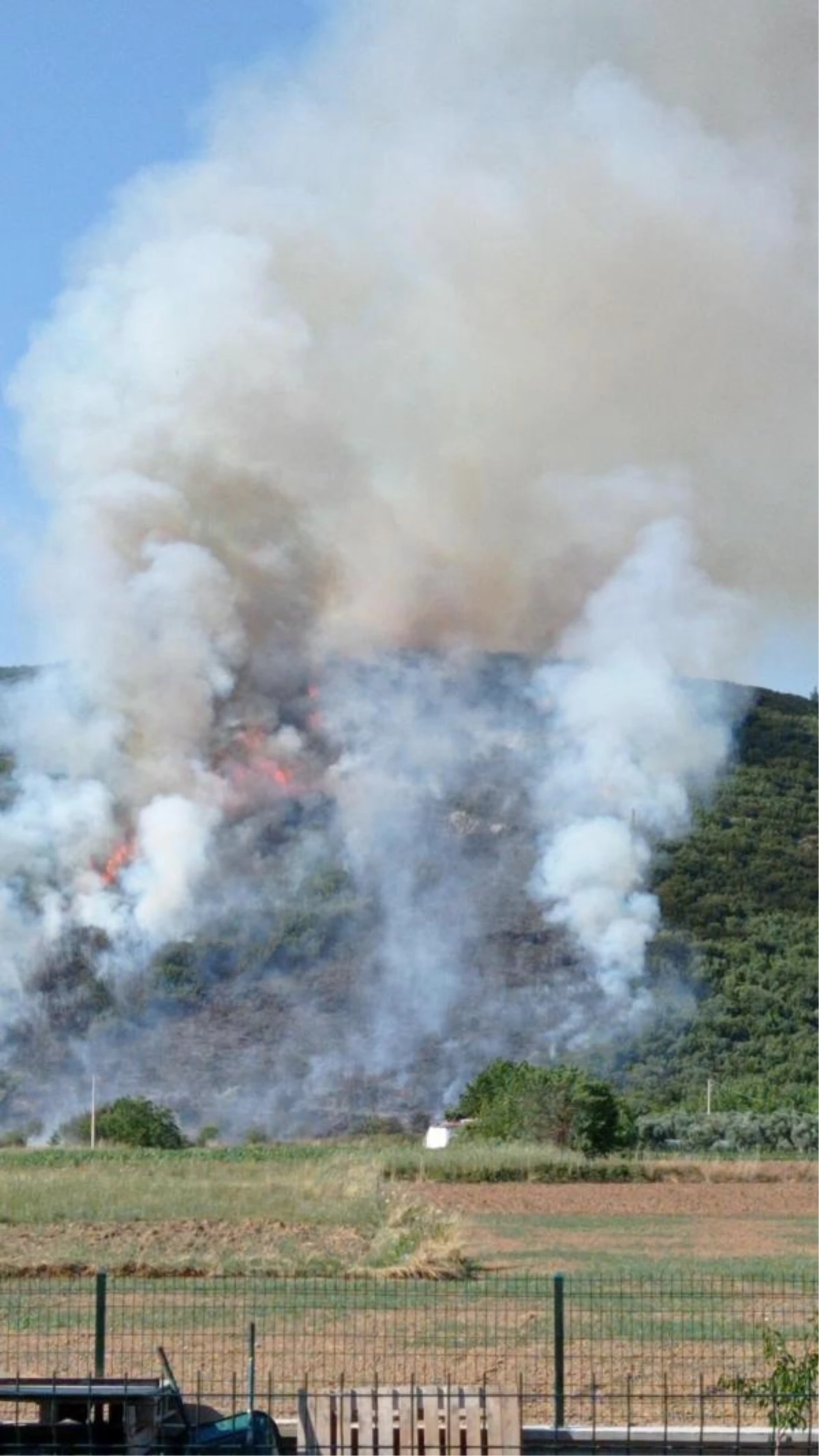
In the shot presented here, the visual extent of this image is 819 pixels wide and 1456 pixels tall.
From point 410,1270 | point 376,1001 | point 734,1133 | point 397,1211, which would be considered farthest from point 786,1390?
point 376,1001

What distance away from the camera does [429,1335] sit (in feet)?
63.2

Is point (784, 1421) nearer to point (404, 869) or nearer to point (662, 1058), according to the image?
point (662, 1058)

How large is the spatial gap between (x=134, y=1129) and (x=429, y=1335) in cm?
4184

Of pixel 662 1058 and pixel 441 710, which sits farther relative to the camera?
pixel 441 710

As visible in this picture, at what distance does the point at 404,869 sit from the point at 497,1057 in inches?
777

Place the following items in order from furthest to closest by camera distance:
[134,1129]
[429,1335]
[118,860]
→ 1. [118,860]
2. [134,1129]
3. [429,1335]

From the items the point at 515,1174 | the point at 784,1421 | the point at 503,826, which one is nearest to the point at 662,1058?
the point at 503,826

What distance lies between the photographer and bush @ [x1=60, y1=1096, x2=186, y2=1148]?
59.7m

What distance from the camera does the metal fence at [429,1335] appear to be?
1627cm

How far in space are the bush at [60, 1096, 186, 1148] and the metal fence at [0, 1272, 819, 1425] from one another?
35.4 meters

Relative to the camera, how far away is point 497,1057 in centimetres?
7875

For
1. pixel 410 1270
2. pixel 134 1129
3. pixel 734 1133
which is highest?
pixel 134 1129

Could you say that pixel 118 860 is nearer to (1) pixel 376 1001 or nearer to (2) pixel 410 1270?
(1) pixel 376 1001

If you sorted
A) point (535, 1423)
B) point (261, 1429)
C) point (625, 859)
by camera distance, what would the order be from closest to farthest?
point (261, 1429) < point (535, 1423) < point (625, 859)
